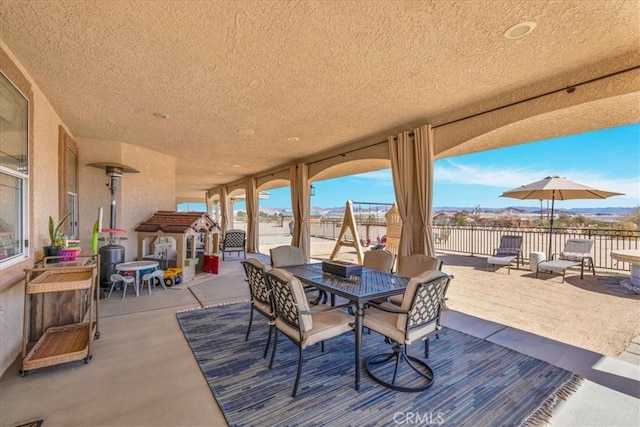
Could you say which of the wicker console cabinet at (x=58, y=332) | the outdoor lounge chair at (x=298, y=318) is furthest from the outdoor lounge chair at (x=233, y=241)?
the outdoor lounge chair at (x=298, y=318)

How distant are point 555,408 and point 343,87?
3326mm

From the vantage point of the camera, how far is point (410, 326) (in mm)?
2154

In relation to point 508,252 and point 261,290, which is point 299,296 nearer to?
point 261,290

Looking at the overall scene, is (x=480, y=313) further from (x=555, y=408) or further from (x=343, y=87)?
(x=343, y=87)

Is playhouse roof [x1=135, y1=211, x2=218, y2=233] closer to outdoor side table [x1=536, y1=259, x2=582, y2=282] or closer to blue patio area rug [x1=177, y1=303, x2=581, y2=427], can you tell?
blue patio area rug [x1=177, y1=303, x2=581, y2=427]

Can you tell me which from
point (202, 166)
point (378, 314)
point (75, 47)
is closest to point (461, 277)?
point (378, 314)

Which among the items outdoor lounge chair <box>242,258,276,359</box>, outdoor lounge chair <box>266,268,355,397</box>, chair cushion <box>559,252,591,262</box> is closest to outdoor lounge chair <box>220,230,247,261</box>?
outdoor lounge chair <box>242,258,276,359</box>

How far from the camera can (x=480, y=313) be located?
3.77 m

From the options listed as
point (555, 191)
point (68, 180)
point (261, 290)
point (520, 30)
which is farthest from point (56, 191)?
point (555, 191)

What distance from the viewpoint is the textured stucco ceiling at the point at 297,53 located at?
1896 millimetres

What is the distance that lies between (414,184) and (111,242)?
549cm

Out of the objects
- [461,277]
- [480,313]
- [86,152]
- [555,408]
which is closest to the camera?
[555,408]

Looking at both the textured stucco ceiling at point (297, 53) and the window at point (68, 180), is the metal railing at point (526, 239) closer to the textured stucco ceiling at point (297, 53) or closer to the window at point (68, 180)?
the textured stucco ceiling at point (297, 53)

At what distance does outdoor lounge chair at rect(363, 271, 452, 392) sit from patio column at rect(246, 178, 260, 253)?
7857 mm
